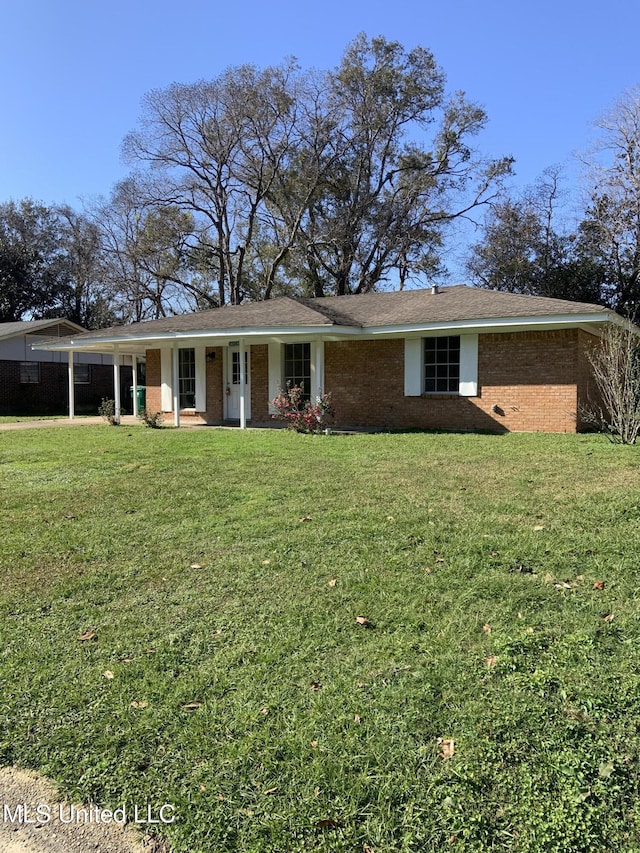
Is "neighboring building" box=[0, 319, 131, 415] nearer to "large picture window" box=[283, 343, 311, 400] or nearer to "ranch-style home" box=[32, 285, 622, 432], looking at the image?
"ranch-style home" box=[32, 285, 622, 432]

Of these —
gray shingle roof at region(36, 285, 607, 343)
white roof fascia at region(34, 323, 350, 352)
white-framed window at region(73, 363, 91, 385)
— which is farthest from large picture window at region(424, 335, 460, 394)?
white-framed window at region(73, 363, 91, 385)

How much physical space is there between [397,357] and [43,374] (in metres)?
18.5

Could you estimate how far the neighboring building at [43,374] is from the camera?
2509 centimetres

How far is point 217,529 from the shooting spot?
17.8 feet

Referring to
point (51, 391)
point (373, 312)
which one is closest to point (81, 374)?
point (51, 391)

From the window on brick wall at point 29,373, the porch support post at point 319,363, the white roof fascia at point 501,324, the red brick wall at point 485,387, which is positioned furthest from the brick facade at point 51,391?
the white roof fascia at point 501,324

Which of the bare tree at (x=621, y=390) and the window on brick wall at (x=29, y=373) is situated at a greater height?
the window on brick wall at (x=29, y=373)

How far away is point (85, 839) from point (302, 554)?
2706 millimetres

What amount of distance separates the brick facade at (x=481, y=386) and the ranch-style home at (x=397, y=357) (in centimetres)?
Answer: 2

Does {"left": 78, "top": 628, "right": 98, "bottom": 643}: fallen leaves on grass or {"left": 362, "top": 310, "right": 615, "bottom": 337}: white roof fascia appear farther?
{"left": 362, "top": 310, "right": 615, "bottom": 337}: white roof fascia

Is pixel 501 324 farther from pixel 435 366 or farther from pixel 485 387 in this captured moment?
pixel 435 366

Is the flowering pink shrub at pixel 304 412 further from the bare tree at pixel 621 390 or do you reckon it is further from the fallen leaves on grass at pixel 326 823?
the fallen leaves on grass at pixel 326 823

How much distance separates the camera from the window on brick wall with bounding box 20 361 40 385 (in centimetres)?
2567

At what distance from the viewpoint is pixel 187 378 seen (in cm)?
1766
